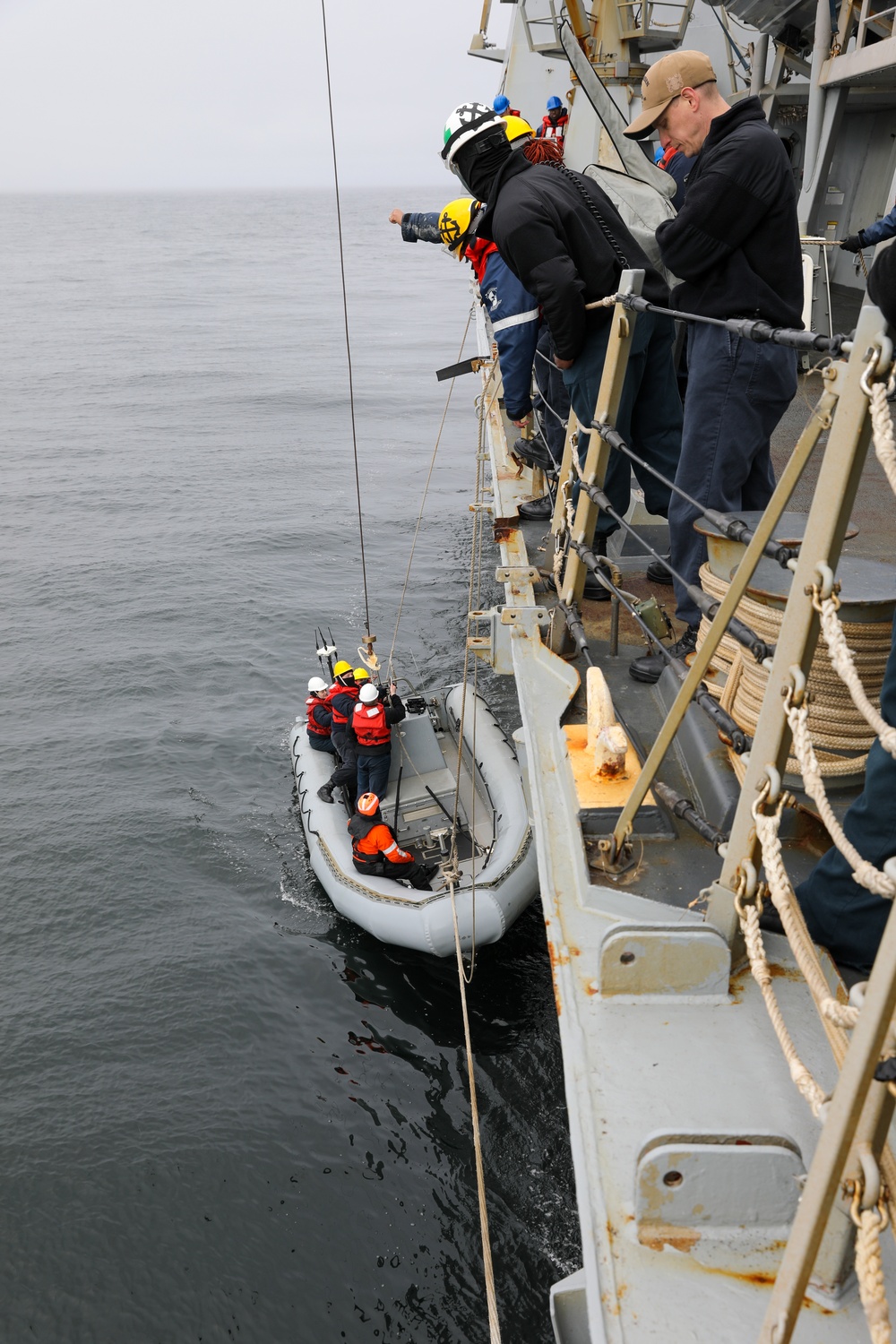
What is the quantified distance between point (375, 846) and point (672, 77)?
6.84m

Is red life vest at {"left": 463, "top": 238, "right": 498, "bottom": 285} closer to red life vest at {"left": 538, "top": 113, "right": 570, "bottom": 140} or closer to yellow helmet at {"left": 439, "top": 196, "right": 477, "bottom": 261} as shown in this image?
yellow helmet at {"left": 439, "top": 196, "right": 477, "bottom": 261}

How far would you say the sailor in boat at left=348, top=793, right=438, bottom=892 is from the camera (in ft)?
28.9

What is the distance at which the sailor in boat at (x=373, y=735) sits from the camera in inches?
350

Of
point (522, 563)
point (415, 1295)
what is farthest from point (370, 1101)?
point (522, 563)

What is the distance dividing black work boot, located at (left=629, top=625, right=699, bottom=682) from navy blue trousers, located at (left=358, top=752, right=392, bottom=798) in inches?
209

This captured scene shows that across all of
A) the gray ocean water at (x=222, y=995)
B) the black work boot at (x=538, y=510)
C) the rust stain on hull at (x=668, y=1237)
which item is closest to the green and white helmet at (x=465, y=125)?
the black work boot at (x=538, y=510)

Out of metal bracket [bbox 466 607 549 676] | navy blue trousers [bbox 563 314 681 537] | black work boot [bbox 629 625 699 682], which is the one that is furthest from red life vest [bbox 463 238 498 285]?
black work boot [bbox 629 625 699 682]

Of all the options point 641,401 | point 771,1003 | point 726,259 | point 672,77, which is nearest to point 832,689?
point 771,1003

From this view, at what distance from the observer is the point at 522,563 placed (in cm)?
566

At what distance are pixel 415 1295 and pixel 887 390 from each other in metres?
6.97

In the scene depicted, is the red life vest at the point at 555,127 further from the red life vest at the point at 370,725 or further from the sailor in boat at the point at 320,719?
the red life vest at the point at 370,725

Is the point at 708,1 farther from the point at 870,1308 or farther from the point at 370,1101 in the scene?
the point at 870,1308

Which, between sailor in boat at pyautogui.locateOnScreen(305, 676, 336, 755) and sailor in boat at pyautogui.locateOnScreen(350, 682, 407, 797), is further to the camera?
sailor in boat at pyautogui.locateOnScreen(305, 676, 336, 755)

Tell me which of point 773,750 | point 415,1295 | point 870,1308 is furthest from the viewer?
point 415,1295
